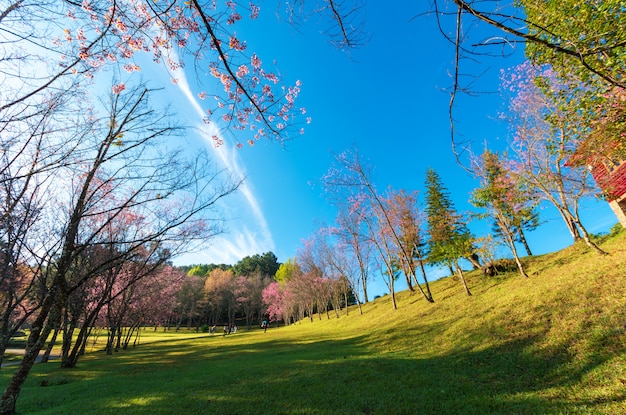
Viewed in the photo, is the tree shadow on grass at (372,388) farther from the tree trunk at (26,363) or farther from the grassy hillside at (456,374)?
the tree trunk at (26,363)

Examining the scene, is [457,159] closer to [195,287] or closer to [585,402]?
[585,402]

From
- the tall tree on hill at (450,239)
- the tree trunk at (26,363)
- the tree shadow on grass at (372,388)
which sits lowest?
the tree shadow on grass at (372,388)

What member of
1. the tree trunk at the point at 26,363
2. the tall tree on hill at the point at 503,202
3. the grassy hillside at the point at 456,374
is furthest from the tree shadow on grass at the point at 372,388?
the tall tree on hill at the point at 503,202

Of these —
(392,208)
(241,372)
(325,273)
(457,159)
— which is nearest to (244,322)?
(325,273)

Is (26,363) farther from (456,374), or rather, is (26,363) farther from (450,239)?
(450,239)

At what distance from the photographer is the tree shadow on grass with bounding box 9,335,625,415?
4835 millimetres

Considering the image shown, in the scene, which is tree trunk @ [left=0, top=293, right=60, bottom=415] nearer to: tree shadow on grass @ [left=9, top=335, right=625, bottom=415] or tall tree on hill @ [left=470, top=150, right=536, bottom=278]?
tree shadow on grass @ [left=9, top=335, right=625, bottom=415]

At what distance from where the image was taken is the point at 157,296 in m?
25.8

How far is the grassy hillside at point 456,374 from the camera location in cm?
488

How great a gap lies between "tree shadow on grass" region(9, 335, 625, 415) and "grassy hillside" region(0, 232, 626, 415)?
26 millimetres

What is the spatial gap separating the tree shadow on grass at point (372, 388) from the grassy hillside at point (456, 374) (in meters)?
0.03

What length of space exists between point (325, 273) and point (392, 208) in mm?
14449

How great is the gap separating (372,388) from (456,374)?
88.3 inches

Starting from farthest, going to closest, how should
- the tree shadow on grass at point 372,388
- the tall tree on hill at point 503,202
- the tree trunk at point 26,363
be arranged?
the tall tree on hill at point 503,202
the tree trunk at point 26,363
the tree shadow on grass at point 372,388
